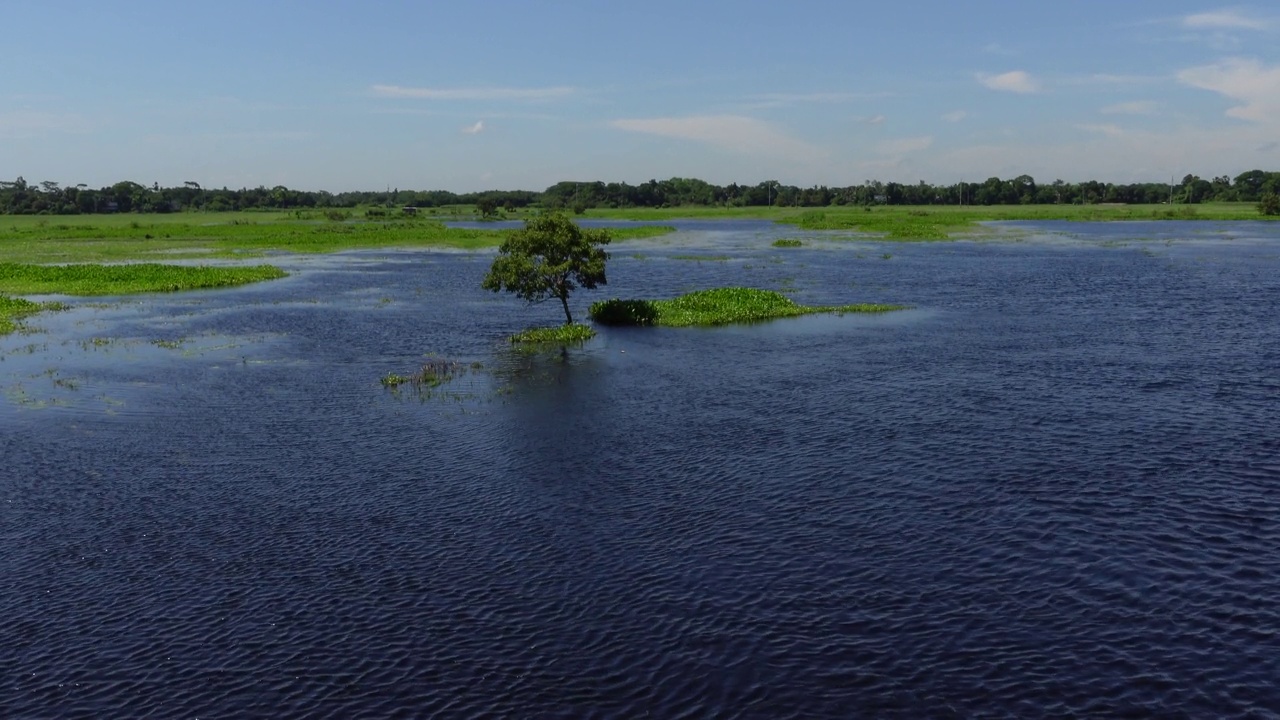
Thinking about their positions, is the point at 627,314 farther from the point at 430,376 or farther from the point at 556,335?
the point at 430,376

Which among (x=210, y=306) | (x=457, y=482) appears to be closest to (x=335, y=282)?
(x=210, y=306)

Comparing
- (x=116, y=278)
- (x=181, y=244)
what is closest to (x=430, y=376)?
(x=116, y=278)

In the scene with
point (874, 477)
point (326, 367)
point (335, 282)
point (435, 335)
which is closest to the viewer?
point (874, 477)

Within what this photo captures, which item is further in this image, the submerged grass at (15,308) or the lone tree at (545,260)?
the submerged grass at (15,308)

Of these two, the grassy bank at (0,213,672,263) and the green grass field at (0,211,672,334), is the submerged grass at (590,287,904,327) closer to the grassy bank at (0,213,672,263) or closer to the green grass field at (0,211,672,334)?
the green grass field at (0,211,672,334)

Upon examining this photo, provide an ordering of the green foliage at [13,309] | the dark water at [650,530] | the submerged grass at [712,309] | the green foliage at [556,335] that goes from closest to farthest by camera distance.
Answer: the dark water at [650,530] → the green foliage at [556,335] → the green foliage at [13,309] → the submerged grass at [712,309]

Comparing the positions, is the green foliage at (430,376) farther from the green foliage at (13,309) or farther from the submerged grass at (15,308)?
the submerged grass at (15,308)

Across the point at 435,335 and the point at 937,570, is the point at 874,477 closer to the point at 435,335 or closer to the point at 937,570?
the point at 937,570

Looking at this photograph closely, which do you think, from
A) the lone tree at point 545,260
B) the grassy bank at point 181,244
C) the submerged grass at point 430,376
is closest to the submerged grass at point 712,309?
the lone tree at point 545,260
